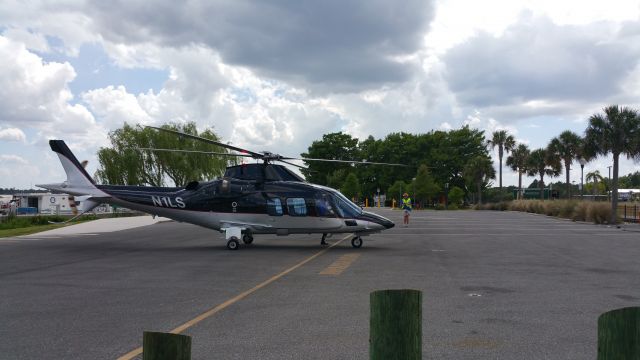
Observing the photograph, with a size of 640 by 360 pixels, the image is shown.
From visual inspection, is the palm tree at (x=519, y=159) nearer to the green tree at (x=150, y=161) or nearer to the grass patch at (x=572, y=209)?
the grass patch at (x=572, y=209)

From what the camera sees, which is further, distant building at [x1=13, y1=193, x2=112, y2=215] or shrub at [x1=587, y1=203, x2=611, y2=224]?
distant building at [x1=13, y1=193, x2=112, y2=215]

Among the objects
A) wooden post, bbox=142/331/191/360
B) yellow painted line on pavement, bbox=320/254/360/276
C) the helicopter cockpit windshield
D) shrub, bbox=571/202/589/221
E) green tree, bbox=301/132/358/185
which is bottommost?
yellow painted line on pavement, bbox=320/254/360/276

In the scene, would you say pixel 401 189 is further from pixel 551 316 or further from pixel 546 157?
pixel 551 316

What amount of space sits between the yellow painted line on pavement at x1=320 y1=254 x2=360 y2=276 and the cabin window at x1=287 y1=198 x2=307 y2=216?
3066 millimetres

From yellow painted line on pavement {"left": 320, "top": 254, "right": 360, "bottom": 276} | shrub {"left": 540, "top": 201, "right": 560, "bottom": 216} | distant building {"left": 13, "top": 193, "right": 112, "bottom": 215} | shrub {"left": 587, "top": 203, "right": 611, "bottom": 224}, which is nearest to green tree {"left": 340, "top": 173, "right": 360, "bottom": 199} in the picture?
distant building {"left": 13, "top": 193, "right": 112, "bottom": 215}

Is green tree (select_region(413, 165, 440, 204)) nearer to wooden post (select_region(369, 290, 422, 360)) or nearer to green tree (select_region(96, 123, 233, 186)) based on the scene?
green tree (select_region(96, 123, 233, 186))

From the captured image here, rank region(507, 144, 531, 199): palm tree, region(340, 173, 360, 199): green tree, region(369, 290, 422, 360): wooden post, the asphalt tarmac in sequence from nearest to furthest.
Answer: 1. region(369, 290, 422, 360): wooden post
2. the asphalt tarmac
3. region(507, 144, 531, 199): palm tree
4. region(340, 173, 360, 199): green tree

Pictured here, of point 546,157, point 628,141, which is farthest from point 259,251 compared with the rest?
point 546,157

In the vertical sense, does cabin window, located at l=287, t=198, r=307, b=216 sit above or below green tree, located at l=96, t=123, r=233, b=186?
below

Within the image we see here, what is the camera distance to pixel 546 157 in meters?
69.6

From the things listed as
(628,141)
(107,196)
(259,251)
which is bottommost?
(259,251)

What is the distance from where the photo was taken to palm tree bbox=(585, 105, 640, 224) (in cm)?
3772

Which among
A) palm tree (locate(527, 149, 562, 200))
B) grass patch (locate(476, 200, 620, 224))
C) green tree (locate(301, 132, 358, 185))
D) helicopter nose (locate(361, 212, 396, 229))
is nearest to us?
helicopter nose (locate(361, 212, 396, 229))

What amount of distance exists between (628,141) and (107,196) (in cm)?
3110
